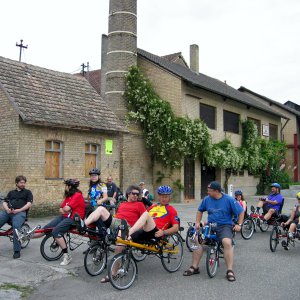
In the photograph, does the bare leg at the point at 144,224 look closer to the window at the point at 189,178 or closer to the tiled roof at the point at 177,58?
the window at the point at 189,178

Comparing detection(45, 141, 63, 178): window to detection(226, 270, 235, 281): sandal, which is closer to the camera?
detection(226, 270, 235, 281): sandal

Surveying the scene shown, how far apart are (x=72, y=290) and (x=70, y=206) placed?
204cm

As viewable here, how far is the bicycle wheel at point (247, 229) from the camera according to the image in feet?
38.3

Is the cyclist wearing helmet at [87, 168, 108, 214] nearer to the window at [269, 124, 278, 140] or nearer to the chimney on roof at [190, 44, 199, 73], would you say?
the chimney on roof at [190, 44, 199, 73]

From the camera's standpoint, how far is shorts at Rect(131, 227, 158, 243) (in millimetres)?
7078

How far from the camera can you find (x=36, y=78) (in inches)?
705

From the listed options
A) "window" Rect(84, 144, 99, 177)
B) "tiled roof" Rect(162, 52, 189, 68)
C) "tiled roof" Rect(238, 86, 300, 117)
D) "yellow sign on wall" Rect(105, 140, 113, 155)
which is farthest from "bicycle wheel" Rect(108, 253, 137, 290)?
"tiled roof" Rect(238, 86, 300, 117)

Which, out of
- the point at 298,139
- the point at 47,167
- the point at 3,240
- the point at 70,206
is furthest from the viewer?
the point at 298,139

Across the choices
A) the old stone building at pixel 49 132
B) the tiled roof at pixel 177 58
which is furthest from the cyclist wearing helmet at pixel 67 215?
the tiled roof at pixel 177 58

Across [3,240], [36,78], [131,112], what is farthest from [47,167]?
[131,112]

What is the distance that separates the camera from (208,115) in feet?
87.7

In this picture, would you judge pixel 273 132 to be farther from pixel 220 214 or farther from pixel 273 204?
pixel 220 214

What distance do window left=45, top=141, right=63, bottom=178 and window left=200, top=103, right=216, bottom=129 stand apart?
38.2 ft

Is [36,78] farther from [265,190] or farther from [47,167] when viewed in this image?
[265,190]
